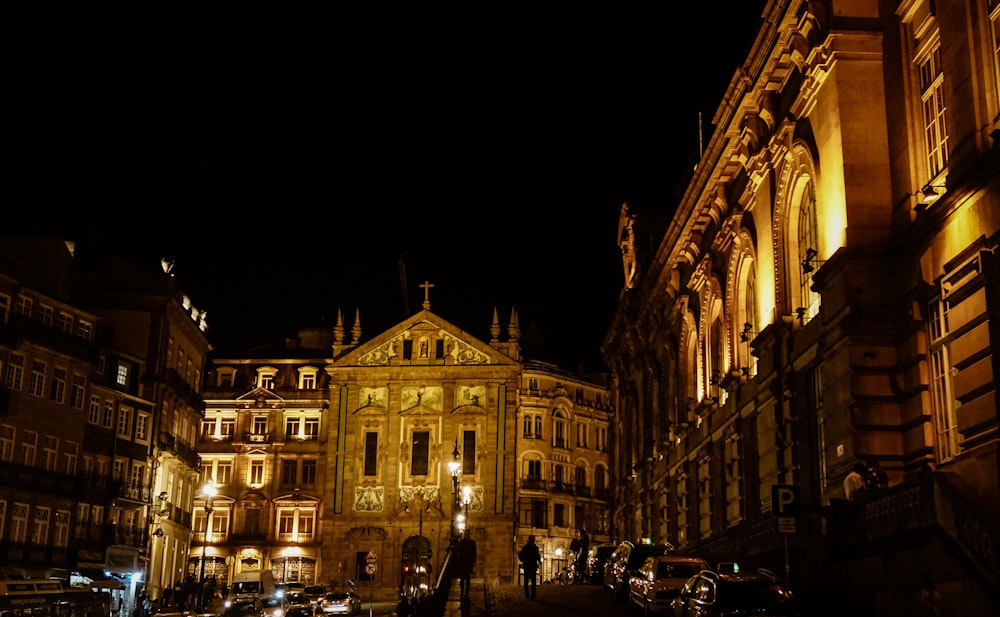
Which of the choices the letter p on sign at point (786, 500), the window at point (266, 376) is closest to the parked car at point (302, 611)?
the letter p on sign at point (786, 500)

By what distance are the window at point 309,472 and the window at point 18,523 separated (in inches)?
1490

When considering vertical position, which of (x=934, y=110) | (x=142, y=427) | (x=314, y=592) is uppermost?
(x=934, y=110)

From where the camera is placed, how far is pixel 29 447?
55.1 metres

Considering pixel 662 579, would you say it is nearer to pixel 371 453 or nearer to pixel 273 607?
pixel 273 607

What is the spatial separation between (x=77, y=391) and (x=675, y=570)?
39159mm

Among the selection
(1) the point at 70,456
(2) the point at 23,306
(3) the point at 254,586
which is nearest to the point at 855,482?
(3) the point at 254,586

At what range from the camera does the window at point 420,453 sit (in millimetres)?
87375

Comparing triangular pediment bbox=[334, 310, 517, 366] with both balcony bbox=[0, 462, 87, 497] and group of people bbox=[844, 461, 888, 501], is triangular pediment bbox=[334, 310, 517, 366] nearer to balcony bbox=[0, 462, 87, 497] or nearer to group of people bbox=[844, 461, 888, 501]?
balcony bbox=[0, 462, 87, 497]

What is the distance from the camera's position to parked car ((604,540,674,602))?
116 feet

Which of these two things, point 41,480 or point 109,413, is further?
point 109,413

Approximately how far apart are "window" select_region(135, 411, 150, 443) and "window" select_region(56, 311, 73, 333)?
25.4 ft

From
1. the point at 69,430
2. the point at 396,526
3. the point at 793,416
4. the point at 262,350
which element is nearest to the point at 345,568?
the point at 396,526

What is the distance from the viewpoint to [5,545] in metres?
52.2

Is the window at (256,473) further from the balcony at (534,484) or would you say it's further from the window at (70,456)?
the window at (70,456)
